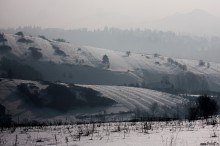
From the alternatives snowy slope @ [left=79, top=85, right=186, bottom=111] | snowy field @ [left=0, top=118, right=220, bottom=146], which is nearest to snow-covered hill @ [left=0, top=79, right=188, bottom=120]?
A: snowy slope @ [left=79, top=85, right=186, bottom=111]

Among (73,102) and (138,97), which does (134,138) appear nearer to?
(73,102)

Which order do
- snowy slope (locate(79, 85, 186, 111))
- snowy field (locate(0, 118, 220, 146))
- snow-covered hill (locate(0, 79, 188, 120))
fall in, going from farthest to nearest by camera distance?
snowy slope (locate(79, 85, 186, 111)), snow-covered hill (locate(0, 79, 188, 120)), snowy field (locate(0, 118, 220, 146))

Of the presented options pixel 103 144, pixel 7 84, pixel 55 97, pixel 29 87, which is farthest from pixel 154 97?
pixel 103 144

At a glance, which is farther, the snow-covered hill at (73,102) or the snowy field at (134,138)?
the snow-covered hill at (73,102)

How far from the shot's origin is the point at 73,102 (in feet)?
513

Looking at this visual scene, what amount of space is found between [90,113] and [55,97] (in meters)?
20.6

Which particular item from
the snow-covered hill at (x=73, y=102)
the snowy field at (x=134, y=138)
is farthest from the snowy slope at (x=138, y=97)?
the snowy field at (x=134, y=138)

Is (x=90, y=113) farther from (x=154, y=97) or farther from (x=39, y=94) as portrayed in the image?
(x=154, y=97)

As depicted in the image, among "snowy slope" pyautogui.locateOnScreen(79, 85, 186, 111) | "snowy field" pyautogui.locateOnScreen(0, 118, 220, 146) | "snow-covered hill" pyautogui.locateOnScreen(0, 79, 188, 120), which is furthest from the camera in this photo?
"snowy slope" pyautogui.locateOnScreen(79, 85, 186, 111)

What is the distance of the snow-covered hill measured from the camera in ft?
477

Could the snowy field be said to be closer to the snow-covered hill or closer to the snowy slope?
the snow-covered hill

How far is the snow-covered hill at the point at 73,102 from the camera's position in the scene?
14538cm

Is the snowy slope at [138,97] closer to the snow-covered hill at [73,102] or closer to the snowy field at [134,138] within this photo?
the snow-covered hill at [73,102]

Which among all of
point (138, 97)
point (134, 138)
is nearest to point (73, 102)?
point (138, 97)
